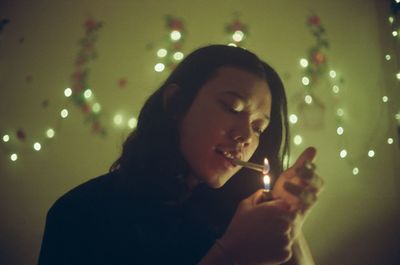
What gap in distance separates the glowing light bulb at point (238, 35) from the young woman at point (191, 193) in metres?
0.90

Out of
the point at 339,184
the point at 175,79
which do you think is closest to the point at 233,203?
the point at 175,79

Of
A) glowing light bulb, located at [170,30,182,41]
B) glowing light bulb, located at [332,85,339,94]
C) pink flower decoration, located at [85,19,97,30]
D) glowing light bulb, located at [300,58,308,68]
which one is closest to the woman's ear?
glowing light bulb, located at [170,30,182,41]

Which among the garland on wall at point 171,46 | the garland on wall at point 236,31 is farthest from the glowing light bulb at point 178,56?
the garland on wall at point 236,31

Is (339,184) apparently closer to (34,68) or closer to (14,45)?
(34,68)

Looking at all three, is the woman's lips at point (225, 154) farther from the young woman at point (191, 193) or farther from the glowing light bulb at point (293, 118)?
the glowing light bulb at point (293, 118)

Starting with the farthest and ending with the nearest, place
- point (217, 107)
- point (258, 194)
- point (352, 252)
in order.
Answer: point (352, 252), point (217, 107), point (258, 194)

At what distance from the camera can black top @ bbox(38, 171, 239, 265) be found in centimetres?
78

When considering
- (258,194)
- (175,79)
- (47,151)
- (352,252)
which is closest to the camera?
(258,194)

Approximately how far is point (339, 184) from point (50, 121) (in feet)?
5.67

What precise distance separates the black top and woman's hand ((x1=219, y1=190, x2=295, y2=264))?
8.2 inches

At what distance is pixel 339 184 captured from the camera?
74.5 inches

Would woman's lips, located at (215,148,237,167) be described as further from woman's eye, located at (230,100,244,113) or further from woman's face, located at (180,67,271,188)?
woman's eye, located at (230,100,244,113)

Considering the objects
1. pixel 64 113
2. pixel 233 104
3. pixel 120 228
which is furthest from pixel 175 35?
pixel 120 228

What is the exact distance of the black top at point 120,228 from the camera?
0.78 m
